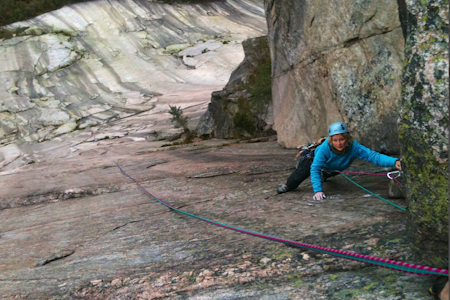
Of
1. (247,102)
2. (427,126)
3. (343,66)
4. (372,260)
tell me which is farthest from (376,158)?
(247,102)

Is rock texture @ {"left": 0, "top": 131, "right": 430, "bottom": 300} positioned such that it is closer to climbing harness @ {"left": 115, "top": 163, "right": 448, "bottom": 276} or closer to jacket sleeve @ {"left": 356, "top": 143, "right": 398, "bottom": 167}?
climbing harness @ {"left": 115, "top": 163, "right": 448, "bottom": 276}

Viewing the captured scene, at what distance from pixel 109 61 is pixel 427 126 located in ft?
72.1

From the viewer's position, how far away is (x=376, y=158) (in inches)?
162

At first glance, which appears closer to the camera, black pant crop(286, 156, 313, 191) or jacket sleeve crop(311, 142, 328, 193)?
jacket sleeve crop(311, 142, 328, 193)

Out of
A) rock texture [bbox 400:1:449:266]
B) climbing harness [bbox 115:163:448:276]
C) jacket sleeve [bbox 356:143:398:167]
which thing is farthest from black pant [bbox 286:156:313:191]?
rock texture [bbox 400:1:449:266]

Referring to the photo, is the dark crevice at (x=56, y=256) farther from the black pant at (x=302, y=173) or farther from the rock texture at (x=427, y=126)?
the rock texture at (x=427, y=126)

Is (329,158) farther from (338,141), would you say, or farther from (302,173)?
(302,173)

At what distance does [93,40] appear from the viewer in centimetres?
2288

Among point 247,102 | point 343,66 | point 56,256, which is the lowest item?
point 56,256

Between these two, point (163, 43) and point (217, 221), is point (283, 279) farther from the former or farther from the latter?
point (163, 43)

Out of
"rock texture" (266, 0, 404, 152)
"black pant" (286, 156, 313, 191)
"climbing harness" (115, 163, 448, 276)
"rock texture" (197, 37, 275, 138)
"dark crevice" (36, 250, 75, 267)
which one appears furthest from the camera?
"rock texture" (197, 37, 275, 138)

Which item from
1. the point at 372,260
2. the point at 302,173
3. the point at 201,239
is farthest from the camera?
the point at 302,173

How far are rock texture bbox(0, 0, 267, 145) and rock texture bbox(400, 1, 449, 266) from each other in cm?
1626

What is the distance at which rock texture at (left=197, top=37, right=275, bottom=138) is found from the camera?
11305mm
